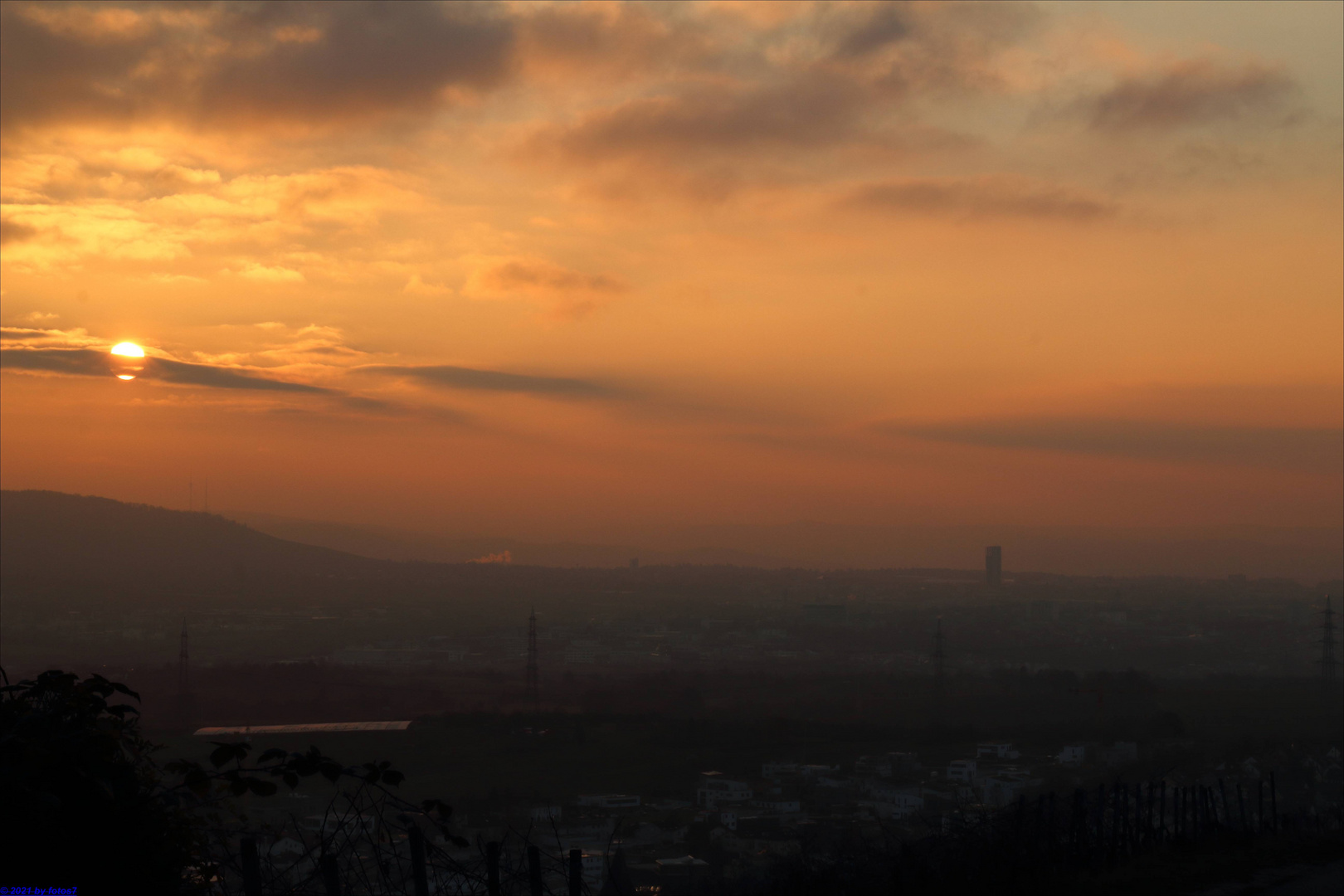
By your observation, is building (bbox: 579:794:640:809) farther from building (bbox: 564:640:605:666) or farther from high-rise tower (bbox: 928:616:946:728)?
building (bbox: 564:640:605:666)

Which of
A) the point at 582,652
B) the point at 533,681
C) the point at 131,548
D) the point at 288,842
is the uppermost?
the point at 131,548

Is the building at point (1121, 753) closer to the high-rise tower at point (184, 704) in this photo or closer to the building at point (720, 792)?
the building at point (720, 792)

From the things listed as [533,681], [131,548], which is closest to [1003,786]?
[533,681]

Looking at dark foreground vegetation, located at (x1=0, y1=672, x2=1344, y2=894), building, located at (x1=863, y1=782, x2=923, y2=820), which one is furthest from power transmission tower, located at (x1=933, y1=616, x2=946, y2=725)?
dark foreground vegetation, located at (x1=0, y1=672, x2=1344, y2=894)

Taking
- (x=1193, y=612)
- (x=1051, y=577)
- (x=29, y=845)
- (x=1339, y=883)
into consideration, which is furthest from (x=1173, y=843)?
(x=1051, y=577)

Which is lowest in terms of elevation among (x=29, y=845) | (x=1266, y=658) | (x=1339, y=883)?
(x=1266, y=658)

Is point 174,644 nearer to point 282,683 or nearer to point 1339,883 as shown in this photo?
point 282,683

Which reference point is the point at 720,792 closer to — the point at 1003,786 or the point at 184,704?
the point at 1003,786

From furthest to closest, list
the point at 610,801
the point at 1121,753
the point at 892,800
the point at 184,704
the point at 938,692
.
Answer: the point at 938,692
the point at 1121,753
the point at 184,704
the point at 892,800
the point at 610,801
